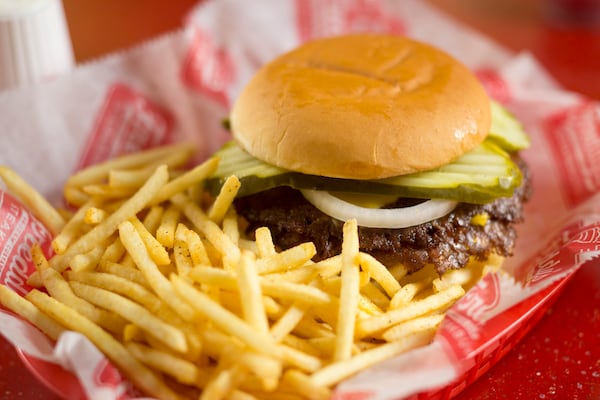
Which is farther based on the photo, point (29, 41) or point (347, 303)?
point (29, 41)

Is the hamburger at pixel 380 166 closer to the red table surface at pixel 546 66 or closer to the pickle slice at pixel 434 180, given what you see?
the pickle slice at pixel 434 180

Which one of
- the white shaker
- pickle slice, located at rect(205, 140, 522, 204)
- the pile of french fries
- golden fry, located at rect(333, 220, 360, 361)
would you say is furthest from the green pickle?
the white shaker

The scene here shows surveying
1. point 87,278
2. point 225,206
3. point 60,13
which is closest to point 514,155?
point 225,206

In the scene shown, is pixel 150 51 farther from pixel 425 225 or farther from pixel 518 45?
pixel 518 45

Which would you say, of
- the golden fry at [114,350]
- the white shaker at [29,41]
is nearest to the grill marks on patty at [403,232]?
the golden fry at [114,350]

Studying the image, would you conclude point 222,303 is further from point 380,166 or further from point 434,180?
point 434,180

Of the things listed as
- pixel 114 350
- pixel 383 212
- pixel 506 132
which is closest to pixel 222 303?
pixel 114 350

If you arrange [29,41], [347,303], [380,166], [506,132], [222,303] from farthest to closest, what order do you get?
[29,41], [506,132], [380,166], [222,303], [347,303]
